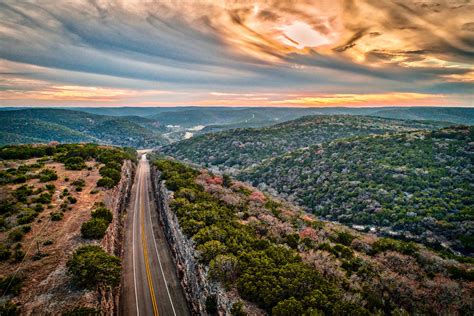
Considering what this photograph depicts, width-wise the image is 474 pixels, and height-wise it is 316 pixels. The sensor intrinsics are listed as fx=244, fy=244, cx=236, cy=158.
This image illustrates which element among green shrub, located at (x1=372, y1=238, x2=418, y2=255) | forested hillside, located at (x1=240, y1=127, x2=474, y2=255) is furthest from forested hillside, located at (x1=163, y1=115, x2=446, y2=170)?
green shrub, located at (x1=372, y1=238, x2=418, y2=255)

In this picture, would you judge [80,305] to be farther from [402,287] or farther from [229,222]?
[402,287]

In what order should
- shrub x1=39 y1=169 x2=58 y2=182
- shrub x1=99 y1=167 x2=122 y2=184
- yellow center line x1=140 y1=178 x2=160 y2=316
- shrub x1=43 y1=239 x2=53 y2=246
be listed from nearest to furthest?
shrub x1=43 y1=239 x2=53 y2=246, yellow center line x1=140 y1=178 x2=160 y2=316, shrub x1=39 y1=169 x2=58 y2=182, shrub x1=99 y1=167 x2=122 y2=184

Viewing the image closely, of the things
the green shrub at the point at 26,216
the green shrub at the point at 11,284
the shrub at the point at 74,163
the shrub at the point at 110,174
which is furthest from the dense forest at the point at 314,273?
the shrub at the point at 74,163

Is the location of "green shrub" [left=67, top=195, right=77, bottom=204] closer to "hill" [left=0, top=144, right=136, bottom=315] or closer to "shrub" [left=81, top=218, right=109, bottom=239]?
"hill" [left=0, top=144, right=136, bottom=315]

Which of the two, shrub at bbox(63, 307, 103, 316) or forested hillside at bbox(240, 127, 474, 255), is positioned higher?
shrub at bbox(63, 307, 103, 316)

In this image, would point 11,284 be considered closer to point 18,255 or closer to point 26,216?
point 18,255

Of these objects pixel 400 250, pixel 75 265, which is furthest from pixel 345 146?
pixel 75 265

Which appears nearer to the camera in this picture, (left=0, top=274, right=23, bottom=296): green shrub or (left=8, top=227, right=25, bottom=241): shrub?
(left=0, top=274, right=23, bottom=296): green shrub
